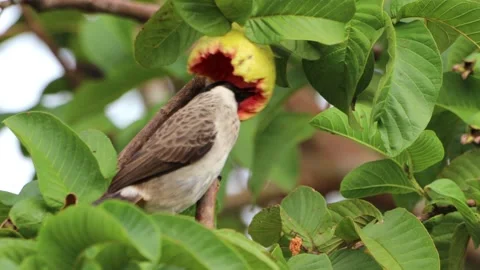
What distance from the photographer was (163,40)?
2721 millimetres

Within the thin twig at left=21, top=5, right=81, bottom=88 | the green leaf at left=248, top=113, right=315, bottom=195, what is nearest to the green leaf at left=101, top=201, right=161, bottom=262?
the green leaf at left=248, top=113, right=315, bottom=195

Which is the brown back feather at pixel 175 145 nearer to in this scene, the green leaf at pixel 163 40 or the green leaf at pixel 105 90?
the green leaf at pixel 163 40

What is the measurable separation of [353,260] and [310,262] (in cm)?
19

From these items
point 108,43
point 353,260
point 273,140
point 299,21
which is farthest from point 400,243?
point 108,43

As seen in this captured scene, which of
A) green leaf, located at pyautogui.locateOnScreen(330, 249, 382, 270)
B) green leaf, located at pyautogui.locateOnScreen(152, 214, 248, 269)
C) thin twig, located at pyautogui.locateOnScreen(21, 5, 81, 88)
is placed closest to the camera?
green leaf, located at pyautogui.locateOnScreen(152, 214, 248, 269)

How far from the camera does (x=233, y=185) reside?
6410 millimetres

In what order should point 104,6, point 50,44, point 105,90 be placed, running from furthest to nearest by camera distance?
point 50,44 → point 105,90 → point 104,6

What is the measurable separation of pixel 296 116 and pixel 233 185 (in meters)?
2.38

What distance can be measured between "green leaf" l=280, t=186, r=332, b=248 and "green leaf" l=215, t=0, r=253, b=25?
439mm

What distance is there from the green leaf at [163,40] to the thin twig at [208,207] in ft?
1.20

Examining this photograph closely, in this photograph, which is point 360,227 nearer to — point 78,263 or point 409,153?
point 409,153

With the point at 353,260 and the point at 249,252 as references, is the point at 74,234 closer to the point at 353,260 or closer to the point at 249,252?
the point at 249,252

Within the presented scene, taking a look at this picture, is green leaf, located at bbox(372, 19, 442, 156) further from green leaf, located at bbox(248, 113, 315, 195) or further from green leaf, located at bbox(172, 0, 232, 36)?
green leaf, located at bbox(248, 113, 315, 195)

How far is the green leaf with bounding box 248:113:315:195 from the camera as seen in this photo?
386cm
